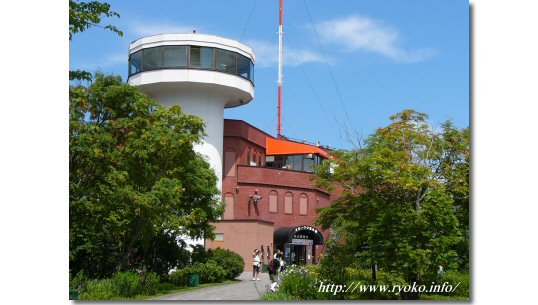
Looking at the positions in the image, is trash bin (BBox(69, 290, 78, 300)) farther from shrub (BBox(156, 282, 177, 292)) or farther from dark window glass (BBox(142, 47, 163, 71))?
dark window glass (BBox(142, 47, 163, 71))

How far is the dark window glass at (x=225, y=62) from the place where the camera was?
22078 mm

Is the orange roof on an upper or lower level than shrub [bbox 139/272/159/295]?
upper

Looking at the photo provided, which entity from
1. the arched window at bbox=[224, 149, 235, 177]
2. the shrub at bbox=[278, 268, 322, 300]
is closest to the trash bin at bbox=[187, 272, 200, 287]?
the arched window at bbox=[224, 149, 235, 177]

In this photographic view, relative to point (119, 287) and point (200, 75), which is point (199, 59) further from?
point (119, 287)

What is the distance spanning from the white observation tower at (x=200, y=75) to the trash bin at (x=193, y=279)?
4.16 meters

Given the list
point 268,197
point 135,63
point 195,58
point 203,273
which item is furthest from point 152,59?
point 268,197

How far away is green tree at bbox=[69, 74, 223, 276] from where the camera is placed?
13320mm

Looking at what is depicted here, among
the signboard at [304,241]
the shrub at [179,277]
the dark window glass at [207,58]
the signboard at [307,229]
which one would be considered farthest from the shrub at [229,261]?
the dark window glass at [207,58]

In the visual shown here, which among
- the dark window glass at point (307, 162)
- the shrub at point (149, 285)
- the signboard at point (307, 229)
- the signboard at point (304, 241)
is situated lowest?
the shrub at point (149, 285)

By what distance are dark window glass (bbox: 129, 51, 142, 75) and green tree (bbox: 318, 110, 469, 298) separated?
5.44 m

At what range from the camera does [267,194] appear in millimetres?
26000

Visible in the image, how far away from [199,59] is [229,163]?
4646 millimetres

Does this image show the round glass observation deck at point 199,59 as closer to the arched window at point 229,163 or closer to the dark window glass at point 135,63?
the dark window glass at point 135,63
